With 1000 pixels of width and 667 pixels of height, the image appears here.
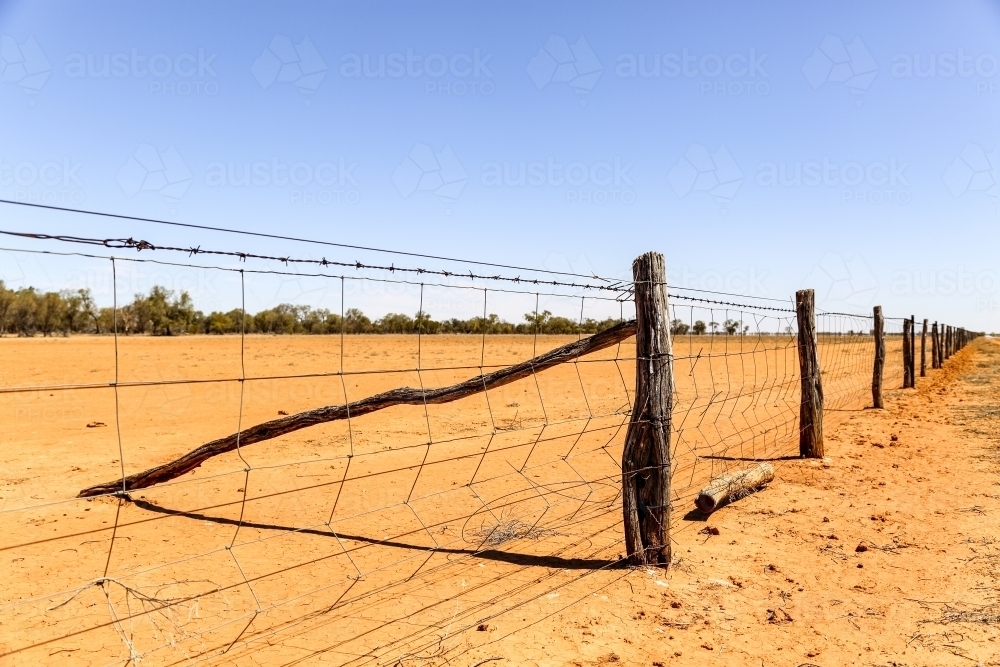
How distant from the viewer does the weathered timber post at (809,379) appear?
835cm

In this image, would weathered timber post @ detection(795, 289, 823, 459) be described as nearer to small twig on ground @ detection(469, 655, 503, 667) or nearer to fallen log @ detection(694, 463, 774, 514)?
fallen log @ detection(694, 463, 774, 514)

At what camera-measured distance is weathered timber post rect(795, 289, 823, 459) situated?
8.35 meters

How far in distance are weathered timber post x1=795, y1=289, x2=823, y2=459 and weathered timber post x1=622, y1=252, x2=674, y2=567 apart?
4.62 m

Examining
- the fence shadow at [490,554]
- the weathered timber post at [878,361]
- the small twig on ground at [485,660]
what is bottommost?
the fence shadow at [490,554]

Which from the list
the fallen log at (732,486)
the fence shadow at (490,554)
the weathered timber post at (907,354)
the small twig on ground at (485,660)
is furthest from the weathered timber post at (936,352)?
the small twig on ground at (485,660)

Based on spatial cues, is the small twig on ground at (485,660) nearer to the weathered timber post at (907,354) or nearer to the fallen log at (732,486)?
the fallen log at (732,486)

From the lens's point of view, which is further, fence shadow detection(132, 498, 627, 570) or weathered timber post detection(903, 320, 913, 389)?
weathered timber post detection(903, 320, 913, 389)

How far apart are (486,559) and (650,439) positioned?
5.12 ft

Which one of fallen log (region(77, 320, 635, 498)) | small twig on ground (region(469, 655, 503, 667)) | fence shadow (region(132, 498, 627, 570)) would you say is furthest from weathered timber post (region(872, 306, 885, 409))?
small twig on ground (region(469, 655, 503, 667))

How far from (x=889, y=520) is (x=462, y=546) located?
3947 mm

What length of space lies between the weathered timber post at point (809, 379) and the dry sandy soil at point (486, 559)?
331 millimetres

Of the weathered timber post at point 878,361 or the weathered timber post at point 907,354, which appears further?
the weathered timber post at point 907,354

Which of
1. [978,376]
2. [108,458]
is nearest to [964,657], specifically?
[108,458]

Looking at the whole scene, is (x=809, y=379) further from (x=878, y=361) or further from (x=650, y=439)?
(x=878, y=361)
